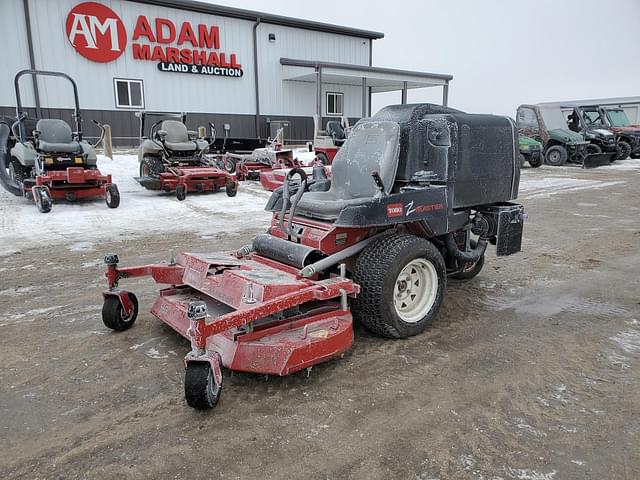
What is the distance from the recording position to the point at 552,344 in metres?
3.40

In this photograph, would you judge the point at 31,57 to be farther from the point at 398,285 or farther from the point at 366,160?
the point at 398,285

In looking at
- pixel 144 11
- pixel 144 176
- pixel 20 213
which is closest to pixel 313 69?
pixel 144 11

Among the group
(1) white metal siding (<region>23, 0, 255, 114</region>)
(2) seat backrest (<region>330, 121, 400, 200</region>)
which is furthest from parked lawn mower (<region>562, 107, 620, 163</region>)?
(2) seat backrest (<region>330, 121, 400, 200</region>)

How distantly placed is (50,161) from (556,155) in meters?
15.8

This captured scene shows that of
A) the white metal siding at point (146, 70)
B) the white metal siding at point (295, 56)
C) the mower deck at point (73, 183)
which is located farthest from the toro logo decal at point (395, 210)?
the white metal siding at point (295, 56)

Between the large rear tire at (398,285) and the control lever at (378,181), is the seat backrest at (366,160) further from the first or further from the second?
the large rear tire at (398,285)

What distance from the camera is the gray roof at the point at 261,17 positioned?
658 inches

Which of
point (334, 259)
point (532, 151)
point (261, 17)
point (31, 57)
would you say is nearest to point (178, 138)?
point (31, 57)

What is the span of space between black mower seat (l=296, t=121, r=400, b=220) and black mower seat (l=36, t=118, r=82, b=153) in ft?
21.4

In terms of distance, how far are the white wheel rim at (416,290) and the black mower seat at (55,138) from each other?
24.9 feet

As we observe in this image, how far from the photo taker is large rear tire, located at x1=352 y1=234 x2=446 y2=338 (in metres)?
3.27

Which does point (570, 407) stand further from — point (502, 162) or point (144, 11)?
point (144, 11)

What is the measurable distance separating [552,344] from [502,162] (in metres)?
1.50

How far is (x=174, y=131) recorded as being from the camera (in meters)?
10.9
